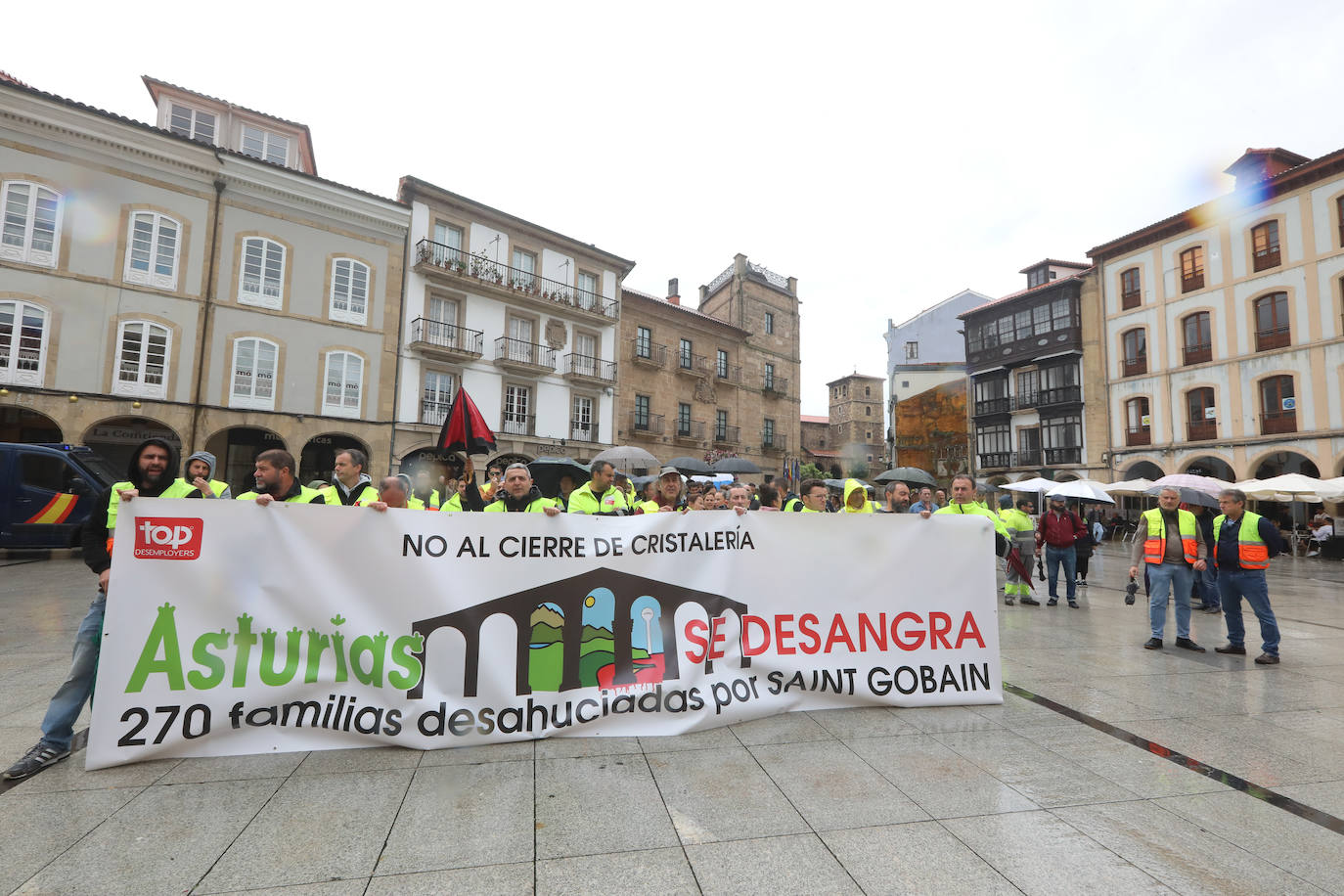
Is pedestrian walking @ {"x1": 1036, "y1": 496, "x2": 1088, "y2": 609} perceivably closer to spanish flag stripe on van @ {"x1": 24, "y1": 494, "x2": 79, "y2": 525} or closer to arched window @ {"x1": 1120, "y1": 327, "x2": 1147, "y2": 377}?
spanish flag stripe on van @ {"x1": 24, "y1": 494, "x2": 79, "y2": 525}

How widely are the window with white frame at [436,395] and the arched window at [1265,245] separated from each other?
30.9m

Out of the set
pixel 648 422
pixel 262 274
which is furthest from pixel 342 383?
pixel 648 422

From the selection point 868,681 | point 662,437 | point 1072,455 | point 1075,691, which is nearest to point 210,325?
point 662,437

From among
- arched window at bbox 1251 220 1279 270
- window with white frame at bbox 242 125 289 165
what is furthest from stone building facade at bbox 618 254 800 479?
arched window at bbox 1251 220 1279 270

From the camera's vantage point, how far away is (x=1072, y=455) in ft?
97.3

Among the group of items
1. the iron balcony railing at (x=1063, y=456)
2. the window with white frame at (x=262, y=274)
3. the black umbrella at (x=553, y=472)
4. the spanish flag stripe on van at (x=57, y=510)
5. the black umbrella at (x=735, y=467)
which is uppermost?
the window with white frame at (x=262, y=274)

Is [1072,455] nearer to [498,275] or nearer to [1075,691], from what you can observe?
[498,275]

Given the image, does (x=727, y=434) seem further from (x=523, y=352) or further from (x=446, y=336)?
(x=446, y=336)

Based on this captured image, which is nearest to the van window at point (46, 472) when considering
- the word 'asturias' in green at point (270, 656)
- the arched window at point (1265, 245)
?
the word 'asturias' in green at point (270, 656)

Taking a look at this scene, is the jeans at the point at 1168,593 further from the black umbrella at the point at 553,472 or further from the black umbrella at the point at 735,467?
the black umbrella at the point at 553,472

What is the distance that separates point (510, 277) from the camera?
24250 mm

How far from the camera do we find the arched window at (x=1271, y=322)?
22859mm

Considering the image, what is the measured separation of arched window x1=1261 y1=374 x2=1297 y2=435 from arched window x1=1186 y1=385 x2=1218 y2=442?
1.56 m

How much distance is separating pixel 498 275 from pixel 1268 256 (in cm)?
2928
